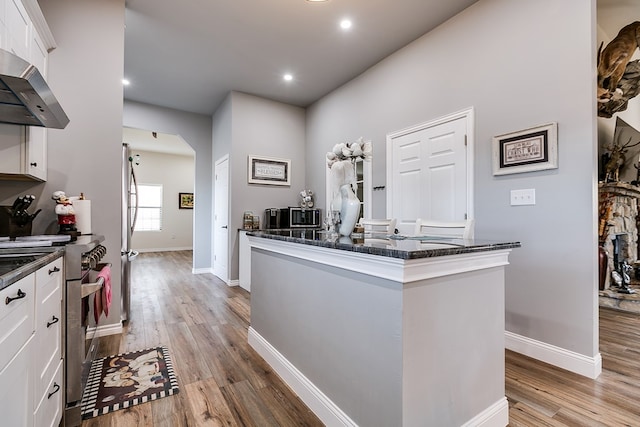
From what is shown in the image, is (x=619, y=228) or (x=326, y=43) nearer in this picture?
(x=326, y=43)

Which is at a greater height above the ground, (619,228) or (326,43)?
(326,43)

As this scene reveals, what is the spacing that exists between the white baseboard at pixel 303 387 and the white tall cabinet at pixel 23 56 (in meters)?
2.04

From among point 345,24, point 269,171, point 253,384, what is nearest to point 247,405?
point 253,384

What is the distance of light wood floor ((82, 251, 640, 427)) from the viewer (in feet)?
5.13

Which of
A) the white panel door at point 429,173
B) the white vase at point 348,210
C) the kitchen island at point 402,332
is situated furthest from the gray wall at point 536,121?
the white vase at point 348,210

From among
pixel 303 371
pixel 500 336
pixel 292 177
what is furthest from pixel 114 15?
pixel 500 336

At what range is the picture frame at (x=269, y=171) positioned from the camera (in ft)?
15.2

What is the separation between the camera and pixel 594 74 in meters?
1.97

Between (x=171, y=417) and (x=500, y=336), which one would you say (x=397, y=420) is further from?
(x=171, y=417)

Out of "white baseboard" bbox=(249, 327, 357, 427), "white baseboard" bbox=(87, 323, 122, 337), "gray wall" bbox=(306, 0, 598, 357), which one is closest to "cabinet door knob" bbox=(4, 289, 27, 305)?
"white baseboard" bbox=(249, 327, 357, 427)

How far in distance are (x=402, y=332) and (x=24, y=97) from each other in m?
2.25

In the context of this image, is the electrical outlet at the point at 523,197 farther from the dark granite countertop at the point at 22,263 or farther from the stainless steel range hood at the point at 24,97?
the stainless steel range hood at the point at 24,97

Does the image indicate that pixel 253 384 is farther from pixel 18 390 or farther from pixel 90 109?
pixel 90 109

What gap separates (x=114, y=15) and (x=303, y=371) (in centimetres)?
336
